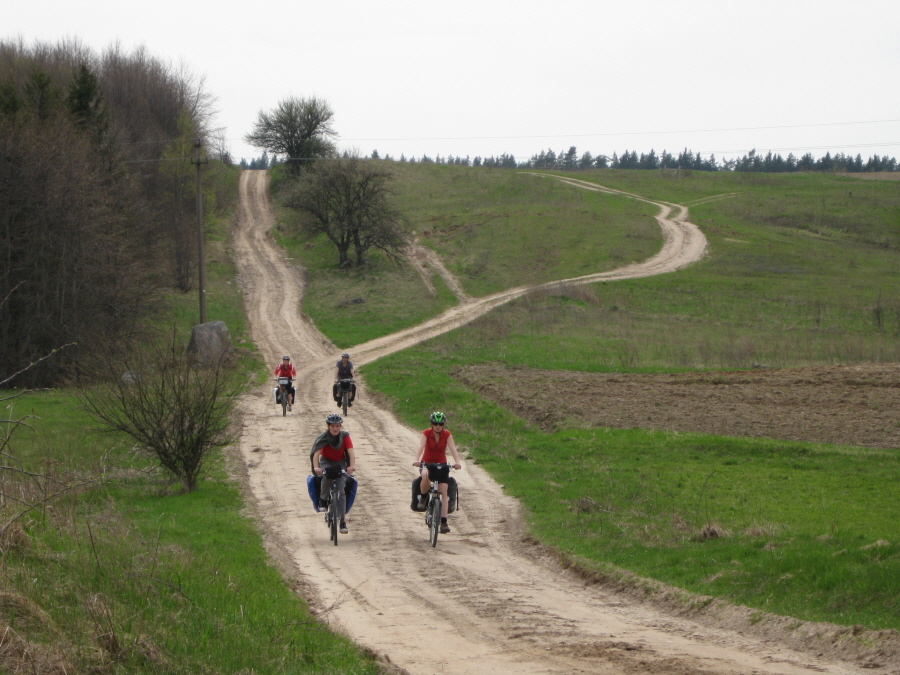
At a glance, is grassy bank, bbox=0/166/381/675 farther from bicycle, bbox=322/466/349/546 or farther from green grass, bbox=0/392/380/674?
bicycle, bbox=322/466/349/546

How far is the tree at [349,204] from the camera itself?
165 ft

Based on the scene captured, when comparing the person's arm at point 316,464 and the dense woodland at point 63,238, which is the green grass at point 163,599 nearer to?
the person's arm at point 316,464

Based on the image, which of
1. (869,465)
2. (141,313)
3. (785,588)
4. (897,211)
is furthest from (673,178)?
(785,588)

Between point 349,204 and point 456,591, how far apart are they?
42727mm

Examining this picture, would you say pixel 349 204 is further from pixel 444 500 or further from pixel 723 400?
pixel 444 500

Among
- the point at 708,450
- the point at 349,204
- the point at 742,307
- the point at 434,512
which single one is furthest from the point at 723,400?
the point at 349,204

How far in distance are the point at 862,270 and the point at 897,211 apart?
28884mm

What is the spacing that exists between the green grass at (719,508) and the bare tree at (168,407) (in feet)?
20.3

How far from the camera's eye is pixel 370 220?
51000mm

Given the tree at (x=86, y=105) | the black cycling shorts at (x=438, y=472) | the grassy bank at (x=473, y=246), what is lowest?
the black cycling shorts at (x=438, y=472)

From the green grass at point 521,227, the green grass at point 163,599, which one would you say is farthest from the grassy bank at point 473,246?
the green grass at point 163,599

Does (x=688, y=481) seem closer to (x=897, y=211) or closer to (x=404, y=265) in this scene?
(x=404, y=265)

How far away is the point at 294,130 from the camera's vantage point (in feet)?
241

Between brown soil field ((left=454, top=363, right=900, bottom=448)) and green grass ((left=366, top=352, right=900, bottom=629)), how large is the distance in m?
1.38
